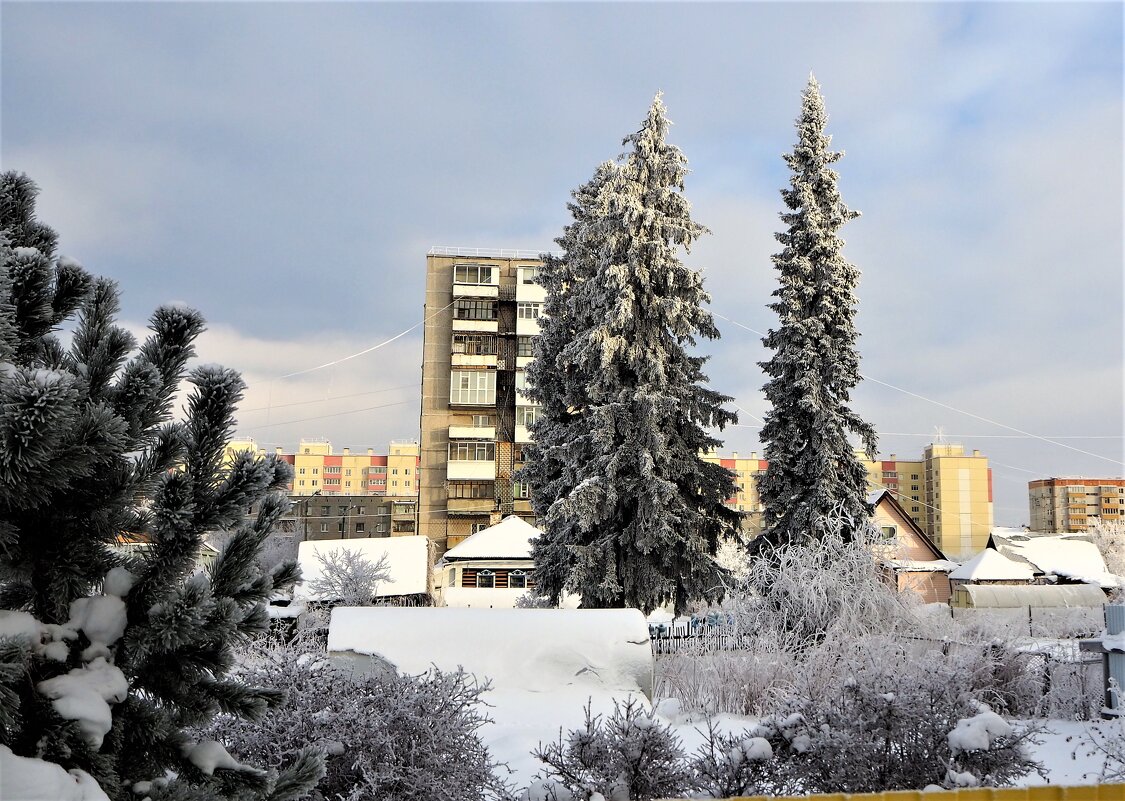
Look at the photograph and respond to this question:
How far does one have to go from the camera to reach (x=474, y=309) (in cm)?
5562

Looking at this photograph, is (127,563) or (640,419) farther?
(640,419)

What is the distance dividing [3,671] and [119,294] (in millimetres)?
1288

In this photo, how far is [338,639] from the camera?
9117 mm

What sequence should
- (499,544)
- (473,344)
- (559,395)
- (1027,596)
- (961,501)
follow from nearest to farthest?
(559,395) < (1027,596) < (499,544) < (473,344) < (961,501)

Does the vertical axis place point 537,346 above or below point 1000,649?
above

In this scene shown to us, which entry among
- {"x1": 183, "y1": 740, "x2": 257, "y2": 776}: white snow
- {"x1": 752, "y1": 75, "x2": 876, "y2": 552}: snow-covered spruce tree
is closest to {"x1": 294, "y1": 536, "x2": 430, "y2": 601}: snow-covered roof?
{"x1": 752, "y1": 75, "x2": 876, "y2": 552}: snow-covered spruce tree

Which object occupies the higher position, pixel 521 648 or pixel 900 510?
pixel 900 510

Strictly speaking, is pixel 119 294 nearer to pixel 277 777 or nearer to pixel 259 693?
pixel 259 693

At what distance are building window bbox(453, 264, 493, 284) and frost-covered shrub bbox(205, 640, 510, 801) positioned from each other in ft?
170

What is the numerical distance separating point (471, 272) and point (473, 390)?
789 centimetres

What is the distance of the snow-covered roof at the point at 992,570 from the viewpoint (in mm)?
37719

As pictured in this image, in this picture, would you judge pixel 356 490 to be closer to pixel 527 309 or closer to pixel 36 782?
pixel 527 309

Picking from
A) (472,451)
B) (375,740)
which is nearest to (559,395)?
(375,740)

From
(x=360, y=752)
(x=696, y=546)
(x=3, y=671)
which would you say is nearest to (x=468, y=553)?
(x=696, y=546)
